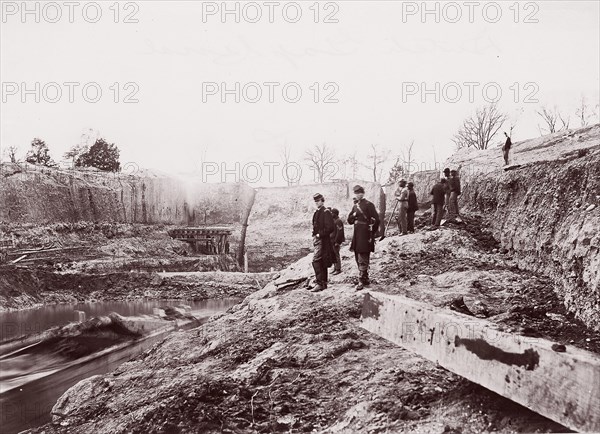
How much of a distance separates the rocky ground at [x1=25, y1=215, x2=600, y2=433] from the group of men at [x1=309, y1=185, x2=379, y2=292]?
375mm

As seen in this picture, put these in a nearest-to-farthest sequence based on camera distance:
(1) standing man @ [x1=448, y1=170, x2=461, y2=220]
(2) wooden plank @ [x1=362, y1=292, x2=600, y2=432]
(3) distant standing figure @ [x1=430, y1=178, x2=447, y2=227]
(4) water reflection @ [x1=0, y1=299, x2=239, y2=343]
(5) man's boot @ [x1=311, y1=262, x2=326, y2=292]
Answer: (2) wooden plank @ [x1=362, y1=292, x2=600, y2=432] → (5) man's boot @ [x1=311, y1=262, x2=326, y2=292] → (3) distant standing figure @ [x1=430, y1=178, x2=447, y2=227] → (1) standing man @ [x1=448, y1=170, x2=461, y2=220] → (4) water reflection @ [x1=0, y1=299, x2=239, y2=343]

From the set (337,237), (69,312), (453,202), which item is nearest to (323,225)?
(337,237)

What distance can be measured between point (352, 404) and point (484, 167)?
18003 millimetres

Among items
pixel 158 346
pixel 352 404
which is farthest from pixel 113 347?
pixel 352 404

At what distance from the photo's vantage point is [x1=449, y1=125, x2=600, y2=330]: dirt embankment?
18.5 feet

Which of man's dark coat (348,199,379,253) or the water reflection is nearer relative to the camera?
man's dark coat (348,199,379,253)

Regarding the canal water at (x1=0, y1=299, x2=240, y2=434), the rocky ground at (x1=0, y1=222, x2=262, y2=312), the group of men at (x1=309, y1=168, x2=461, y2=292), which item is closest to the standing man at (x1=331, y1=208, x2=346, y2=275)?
the group of men at (x1=309, y1=168, x2=461, y2=292)

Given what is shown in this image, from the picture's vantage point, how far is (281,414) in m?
4.84

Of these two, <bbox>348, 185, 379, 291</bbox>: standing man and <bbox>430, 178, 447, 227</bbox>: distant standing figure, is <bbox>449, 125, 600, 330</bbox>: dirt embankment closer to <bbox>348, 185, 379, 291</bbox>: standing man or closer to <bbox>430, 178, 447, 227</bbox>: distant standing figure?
<bbox>430, 178, 447, 227</bbox>: distant standing figure

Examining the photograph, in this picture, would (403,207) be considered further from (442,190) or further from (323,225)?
(323,225)

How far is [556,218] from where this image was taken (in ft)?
28.7

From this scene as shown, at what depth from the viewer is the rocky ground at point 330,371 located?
163 inches

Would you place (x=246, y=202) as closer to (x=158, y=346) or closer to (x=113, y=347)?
(x=113, y=347)

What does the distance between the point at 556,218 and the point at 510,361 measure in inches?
240
